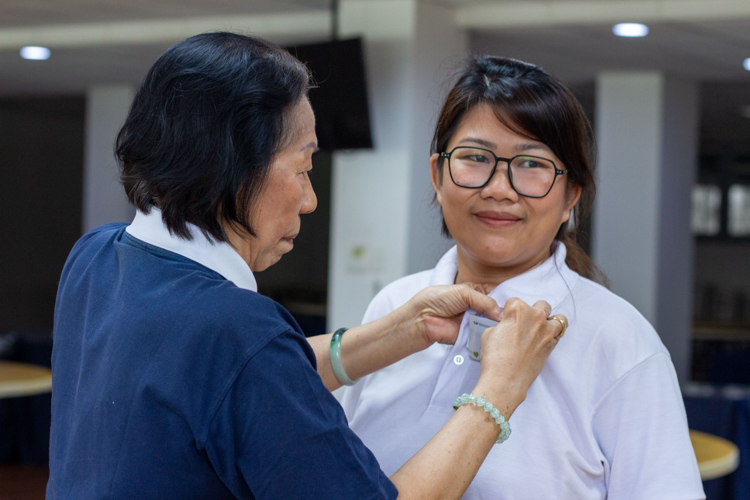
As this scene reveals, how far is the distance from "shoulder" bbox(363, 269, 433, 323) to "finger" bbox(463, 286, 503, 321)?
8.6 inches

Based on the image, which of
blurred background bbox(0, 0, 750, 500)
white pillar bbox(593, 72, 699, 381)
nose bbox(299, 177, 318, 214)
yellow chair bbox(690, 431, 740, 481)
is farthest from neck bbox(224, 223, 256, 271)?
white pillar bbox(593, 72, 699, 381)

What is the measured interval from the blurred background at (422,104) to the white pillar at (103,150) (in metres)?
0.02

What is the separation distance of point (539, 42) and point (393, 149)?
1.37 m

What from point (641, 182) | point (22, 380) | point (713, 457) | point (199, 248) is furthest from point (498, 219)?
point (641, 182)

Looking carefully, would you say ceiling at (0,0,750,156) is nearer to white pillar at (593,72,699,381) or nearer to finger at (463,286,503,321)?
white pillar at (593,72,699,381)

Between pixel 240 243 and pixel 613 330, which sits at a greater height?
pixel 240 243

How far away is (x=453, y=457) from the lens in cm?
106

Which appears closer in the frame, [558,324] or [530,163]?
[558,324]

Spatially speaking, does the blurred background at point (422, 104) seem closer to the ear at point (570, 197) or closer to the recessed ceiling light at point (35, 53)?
the recessed ceiling light at point (35, 53)

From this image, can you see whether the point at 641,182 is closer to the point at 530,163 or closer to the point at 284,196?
the point at 530,163

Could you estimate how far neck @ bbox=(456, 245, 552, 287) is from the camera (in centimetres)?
149

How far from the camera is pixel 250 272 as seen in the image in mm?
1058

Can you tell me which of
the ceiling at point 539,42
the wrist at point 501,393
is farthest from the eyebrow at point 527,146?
the ceiling at point 539,42

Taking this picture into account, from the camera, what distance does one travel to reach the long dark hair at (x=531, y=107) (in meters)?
1.38
